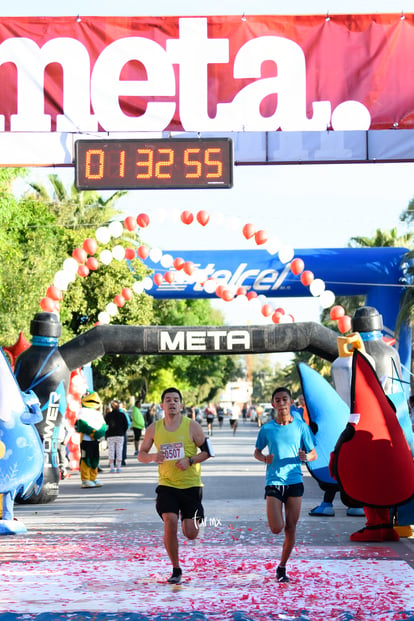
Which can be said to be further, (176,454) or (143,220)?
(143,220)

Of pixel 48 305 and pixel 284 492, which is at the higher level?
pixel 48 305

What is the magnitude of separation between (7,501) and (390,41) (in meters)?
7.62

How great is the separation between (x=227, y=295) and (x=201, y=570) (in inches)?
513

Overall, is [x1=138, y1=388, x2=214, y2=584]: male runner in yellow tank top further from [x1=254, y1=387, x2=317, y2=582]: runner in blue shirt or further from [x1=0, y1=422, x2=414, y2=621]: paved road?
[x1=254, y1=387, x2=317, y2=582]: runner in blue shirt

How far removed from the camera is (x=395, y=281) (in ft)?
80.4

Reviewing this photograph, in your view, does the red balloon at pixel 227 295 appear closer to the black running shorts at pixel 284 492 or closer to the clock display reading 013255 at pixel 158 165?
the clock display reading 013255 at pixel 158 165

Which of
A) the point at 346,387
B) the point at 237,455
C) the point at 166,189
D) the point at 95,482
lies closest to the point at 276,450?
the point at 166,189

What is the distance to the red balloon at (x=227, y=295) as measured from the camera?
71.9ft

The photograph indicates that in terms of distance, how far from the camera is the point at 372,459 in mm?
11250

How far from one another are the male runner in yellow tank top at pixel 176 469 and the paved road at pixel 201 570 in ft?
1.65

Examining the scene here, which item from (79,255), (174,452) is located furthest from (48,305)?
(174,452)

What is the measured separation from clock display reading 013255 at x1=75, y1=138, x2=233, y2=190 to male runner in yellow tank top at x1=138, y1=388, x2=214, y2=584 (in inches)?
141

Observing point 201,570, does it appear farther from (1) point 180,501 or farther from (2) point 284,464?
(2) point 284,464

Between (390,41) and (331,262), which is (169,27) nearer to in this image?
(390,41)
